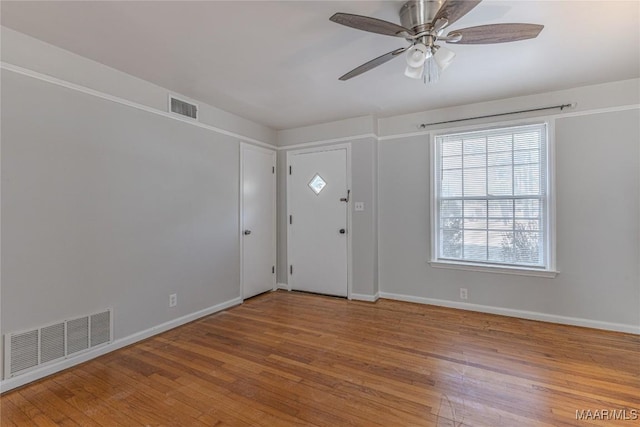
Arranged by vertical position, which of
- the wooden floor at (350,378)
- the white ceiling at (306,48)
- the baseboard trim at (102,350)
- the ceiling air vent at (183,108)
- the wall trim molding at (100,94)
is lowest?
the wooden floor at (350,378)

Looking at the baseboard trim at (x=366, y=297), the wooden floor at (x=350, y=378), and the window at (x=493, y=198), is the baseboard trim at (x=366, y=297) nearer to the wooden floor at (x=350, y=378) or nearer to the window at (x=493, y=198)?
the wooden floor at (x=350, y=378)

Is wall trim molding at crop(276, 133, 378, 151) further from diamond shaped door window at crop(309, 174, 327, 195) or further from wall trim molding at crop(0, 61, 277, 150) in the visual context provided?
wall trim molding at crop(0, 61, 277, 150)

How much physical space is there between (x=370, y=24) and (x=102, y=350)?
3.14m

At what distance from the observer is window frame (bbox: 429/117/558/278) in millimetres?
3115

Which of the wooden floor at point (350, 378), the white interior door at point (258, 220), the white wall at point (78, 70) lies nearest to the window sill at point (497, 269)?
the wooden floor at point (350, 378)

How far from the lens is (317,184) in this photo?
4.26 meters

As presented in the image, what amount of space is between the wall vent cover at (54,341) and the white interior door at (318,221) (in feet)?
7.99

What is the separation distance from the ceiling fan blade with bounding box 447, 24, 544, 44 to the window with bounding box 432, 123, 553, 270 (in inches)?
74.2

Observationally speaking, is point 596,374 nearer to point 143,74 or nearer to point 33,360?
point 33,360

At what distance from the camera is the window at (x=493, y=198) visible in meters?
3.21

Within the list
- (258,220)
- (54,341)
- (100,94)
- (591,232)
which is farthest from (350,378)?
(100,94)

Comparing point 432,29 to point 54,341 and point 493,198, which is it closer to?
point 493,198

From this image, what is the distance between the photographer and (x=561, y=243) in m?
3.09

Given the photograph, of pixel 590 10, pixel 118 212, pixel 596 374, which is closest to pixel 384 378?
pixel 596 374
